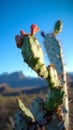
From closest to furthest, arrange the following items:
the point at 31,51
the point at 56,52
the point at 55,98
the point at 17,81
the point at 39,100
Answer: the point at 31,51, the point at 55,98, the point at 39,100, the point at 56,52, the point at 17,81

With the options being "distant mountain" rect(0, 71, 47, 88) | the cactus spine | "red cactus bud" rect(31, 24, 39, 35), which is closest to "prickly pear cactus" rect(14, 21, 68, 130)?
"red cactus bud" rect(31, 24, 39, 35)

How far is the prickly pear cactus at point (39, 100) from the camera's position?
14.5 ft

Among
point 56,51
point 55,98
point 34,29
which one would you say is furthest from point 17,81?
point 34,29

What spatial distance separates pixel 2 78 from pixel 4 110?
69.7 m

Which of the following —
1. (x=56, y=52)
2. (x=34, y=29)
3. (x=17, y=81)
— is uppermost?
(x=34, y=29)

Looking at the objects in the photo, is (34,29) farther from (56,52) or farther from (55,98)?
(56,52)

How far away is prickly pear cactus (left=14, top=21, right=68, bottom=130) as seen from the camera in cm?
443

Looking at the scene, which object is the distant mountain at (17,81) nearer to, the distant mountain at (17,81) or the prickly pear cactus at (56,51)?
the distant mountain at (17,81)

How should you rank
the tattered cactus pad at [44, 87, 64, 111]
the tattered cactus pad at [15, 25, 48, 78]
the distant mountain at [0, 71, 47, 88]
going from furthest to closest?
the distant mountain at [0, 71, 47, 88] < the tattered cactus pad at [44, 87, 64, 111] < the tattered cactus pad at [15, 25, 48, 78]

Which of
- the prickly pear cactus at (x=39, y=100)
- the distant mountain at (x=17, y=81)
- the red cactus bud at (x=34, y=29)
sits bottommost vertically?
the distant mountain at (x=17, y=81)

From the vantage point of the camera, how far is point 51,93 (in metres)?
4.97

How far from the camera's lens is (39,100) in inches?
211

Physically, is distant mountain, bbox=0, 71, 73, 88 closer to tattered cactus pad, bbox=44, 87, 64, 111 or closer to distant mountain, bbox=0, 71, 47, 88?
distant mountain, bbox=0, 71, 47, 88

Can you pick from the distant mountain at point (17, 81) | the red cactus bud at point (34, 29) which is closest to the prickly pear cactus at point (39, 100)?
the red cactus bud at point (34, 29)
